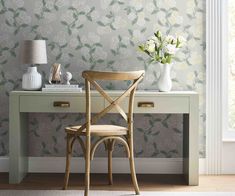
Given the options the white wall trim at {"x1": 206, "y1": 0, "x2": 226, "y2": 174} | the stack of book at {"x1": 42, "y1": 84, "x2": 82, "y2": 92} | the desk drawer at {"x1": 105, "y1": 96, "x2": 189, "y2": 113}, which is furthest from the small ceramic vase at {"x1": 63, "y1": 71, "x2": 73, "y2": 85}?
the white wall trim at {"x1": 206, "y1": 0, "x2": 226, "y2": 174}

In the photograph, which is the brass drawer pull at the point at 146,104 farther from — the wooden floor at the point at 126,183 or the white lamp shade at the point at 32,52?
the white lamp shade at the point at 32,52

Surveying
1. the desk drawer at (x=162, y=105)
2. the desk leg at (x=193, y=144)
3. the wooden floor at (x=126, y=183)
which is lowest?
the wooden floor at (x=126, y=183)

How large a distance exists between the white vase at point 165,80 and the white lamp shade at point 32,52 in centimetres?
100

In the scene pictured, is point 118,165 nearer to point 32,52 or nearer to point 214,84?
point 214,84

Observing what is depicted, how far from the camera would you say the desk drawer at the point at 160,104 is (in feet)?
14.7

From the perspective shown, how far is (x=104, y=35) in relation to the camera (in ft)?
16.2

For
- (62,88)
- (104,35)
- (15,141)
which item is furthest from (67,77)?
(15,141)

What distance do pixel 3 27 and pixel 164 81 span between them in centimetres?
151

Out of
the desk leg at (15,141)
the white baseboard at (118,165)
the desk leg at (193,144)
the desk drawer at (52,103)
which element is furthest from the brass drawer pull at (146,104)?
the desk leg at (15,141)

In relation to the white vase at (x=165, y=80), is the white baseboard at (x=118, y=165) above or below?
below

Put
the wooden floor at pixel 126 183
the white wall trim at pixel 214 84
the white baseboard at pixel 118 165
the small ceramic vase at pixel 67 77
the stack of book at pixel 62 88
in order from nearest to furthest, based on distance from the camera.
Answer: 1. the wooden floor at pixel 126 183
2. the stack of book at pixel 62 88
3. the small ceramic vase at pixel 67 77
4. the white wall trim at pixel 214 84
5. the white baseboard at pixel 118 165

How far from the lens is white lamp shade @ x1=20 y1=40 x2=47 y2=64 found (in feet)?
15.2

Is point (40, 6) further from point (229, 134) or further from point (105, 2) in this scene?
point (229, 134)

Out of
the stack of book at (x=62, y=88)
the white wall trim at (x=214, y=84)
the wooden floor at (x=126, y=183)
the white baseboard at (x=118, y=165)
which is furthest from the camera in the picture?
the white baseboard at (x=118, y=165)
